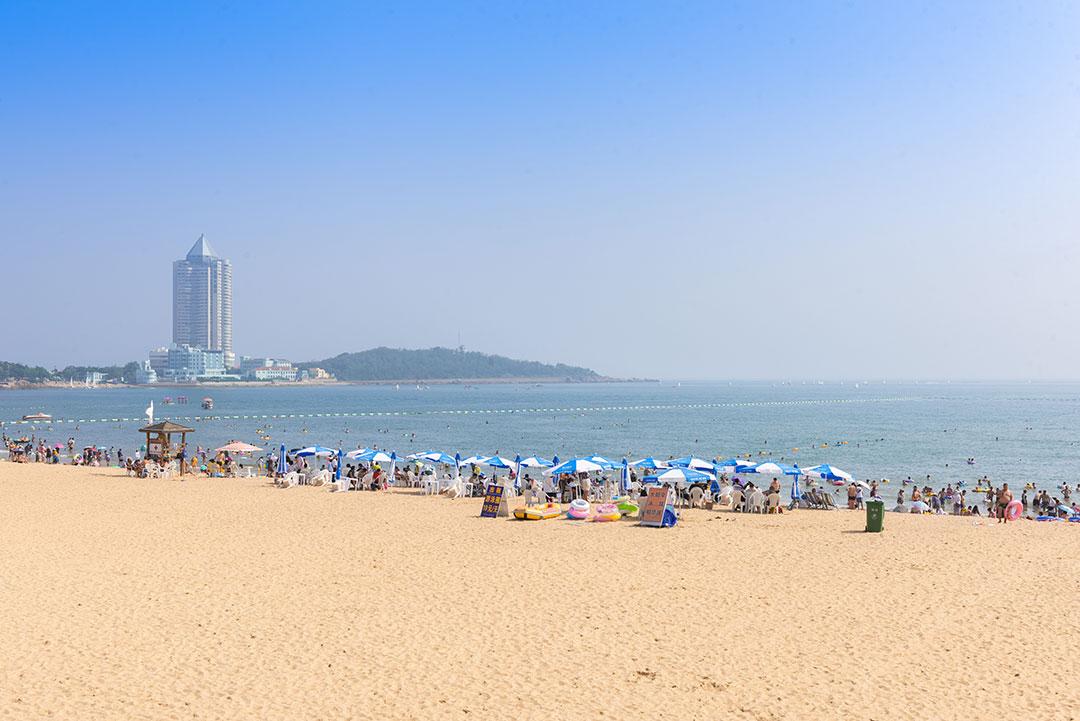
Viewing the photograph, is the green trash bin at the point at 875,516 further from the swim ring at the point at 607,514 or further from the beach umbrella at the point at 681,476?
the beach umbrella at the point at 681,476

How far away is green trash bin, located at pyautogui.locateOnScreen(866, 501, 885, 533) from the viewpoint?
1892 cm

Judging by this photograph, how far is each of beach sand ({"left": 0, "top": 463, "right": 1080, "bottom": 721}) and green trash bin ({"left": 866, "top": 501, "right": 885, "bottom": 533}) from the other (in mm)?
612

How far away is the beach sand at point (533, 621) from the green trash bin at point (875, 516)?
61 cm

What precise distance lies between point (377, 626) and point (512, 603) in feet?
6.90

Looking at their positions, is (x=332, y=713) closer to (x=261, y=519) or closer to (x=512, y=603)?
(x=512, y=603)

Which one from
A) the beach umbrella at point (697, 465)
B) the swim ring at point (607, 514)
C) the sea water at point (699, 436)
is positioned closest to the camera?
the swim ring at point (607, 514)

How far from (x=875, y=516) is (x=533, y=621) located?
34.6ft

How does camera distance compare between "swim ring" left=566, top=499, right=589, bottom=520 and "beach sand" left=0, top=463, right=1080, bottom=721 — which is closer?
"beach sand" left=0, top=463, right=1080, bottom=721

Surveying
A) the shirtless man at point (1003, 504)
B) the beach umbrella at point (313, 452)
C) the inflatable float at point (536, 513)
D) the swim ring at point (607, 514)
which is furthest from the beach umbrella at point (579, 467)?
the shirtless man at point (1003, 504)

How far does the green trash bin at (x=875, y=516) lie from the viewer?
62.1 feet

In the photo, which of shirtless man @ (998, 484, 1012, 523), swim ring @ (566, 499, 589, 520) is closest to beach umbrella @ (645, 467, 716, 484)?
swim ring @ (566, 499, 589, 520)

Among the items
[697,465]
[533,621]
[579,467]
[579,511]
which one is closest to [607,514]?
[579,511]

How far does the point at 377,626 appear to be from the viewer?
11.3 m

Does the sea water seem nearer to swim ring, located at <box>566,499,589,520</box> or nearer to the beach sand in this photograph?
swim ring, located at <box>566,499,589,520</box>
